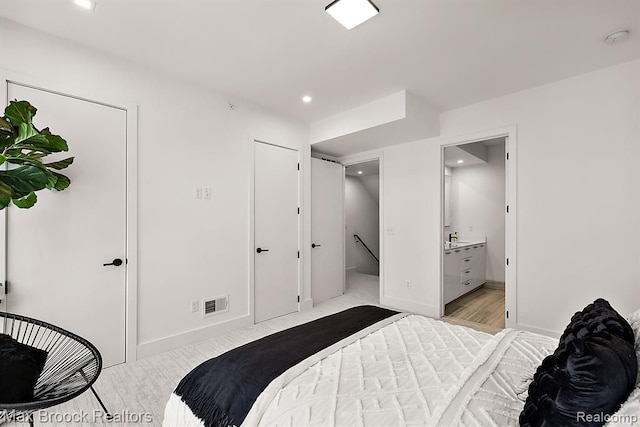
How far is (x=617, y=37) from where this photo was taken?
2164 millimetres

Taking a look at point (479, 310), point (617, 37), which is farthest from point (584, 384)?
point (479, 310)

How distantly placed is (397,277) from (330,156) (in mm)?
2154

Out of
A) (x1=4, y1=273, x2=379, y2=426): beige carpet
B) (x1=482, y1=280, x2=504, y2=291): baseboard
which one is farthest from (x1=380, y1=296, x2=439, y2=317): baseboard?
(x1=482, y1=280, x2=504, y2=291): baseboard

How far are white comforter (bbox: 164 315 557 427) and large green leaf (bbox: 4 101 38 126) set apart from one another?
1.73m

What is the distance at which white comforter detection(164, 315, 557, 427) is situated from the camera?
97 cm

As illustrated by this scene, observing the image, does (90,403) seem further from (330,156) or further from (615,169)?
(615,169)

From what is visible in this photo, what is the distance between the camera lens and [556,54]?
2418 millimetres

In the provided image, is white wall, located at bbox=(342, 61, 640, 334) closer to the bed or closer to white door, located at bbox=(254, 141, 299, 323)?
the bed

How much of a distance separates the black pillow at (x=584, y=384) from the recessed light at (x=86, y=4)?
9.93 feet

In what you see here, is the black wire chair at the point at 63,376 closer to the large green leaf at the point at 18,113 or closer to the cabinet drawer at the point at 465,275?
the large green leaf at the point at 18,113

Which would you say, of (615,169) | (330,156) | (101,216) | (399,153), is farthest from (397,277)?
(101,216)

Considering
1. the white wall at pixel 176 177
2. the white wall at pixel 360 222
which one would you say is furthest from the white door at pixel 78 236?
the white wall at pixel 360 222

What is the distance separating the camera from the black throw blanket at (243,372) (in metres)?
1.15

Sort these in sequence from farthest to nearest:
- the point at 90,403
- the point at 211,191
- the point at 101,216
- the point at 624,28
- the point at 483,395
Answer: the point at 211,191 → the point at 101,216 → the point at 624,28 → the point at 90,403 → the point at 483,395
